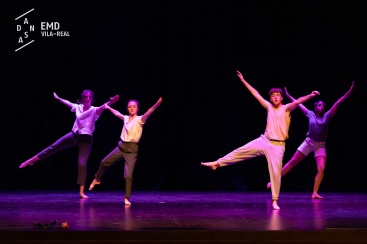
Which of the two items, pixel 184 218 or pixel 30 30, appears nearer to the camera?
pixel 184 218

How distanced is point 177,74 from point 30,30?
2.69 m

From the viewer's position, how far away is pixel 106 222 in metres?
5.45

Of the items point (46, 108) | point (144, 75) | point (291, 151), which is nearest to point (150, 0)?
point (144, 75)

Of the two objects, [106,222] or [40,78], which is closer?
[106,222]

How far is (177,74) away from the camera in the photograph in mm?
10023

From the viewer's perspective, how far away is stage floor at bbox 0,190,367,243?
483 centimetres

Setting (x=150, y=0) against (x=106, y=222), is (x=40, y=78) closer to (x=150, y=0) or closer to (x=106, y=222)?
(x=150, y=0)

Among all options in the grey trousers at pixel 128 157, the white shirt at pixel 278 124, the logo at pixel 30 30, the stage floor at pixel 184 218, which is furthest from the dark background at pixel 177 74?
the white shirt at pixel 278 124

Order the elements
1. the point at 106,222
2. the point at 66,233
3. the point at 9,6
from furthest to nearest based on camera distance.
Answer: the point at 9,6
the point at 106,222
the point at 66,233

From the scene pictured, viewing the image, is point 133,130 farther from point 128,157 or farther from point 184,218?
point 184,218

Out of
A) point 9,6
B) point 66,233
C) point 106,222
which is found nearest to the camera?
point 66,233

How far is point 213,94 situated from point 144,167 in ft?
5.90

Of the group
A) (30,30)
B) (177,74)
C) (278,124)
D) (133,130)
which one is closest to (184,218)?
(278,124)

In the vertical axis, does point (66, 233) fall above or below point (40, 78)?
below
